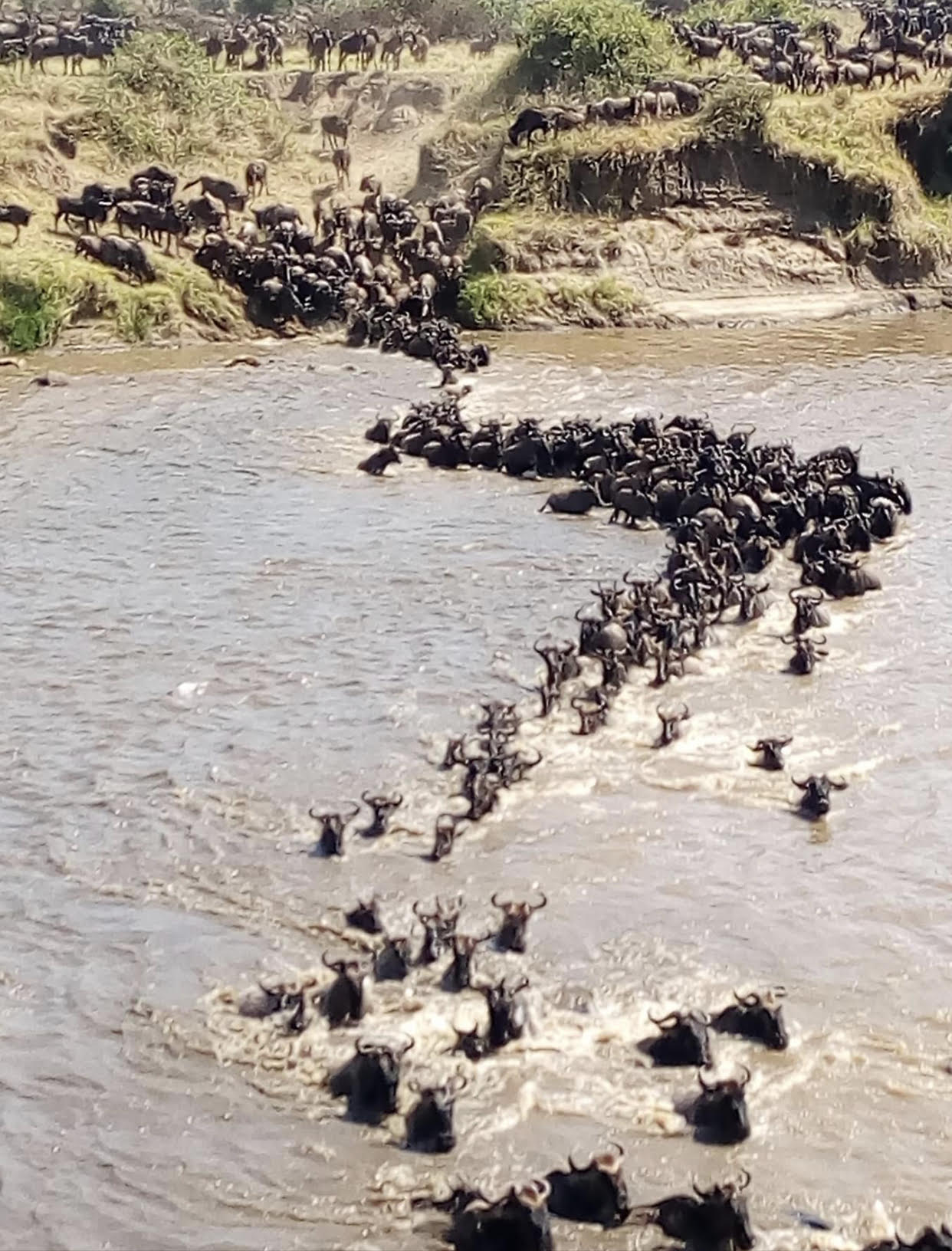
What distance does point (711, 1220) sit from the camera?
803cm

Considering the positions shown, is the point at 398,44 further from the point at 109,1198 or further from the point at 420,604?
the point at 109,1198

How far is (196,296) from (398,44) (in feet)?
68.1

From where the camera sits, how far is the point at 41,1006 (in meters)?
10.1

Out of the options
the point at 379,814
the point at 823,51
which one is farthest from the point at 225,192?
the point at 379,814

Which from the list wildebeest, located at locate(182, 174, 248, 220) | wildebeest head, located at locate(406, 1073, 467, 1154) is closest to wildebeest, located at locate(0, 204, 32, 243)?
wildebeest, located at locate(182, 174, 248, 220)

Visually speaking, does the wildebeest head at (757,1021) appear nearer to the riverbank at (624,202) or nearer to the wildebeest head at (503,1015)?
the wildebeest head at (503,1015)

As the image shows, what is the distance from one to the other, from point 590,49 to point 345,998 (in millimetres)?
32422

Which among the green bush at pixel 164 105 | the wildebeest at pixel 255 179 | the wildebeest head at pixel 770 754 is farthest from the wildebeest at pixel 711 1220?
the green bush at pixel 164 105

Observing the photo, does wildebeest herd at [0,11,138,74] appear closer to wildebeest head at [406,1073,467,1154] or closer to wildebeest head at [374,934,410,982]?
wildebeest head at [374,934,410,982]

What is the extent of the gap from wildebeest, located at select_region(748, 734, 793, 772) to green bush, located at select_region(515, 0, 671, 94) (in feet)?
89.4

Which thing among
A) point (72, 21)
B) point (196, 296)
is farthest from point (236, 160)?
point (72, 21)

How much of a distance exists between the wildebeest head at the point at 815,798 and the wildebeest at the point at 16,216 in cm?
2148

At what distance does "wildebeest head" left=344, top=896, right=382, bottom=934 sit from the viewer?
1088 centimetres

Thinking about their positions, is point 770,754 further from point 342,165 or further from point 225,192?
point 342,165
